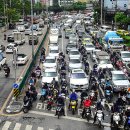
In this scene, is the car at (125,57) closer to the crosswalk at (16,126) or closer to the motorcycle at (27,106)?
the motorcycle at (27,106)

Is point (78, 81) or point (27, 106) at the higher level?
point (78, 81)

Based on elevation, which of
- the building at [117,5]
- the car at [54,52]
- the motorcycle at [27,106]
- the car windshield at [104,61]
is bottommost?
the motorcycle at [27,106]

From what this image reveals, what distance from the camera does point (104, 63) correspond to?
3850cm

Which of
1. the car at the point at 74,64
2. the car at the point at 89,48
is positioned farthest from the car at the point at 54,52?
the car at the point at 74,64

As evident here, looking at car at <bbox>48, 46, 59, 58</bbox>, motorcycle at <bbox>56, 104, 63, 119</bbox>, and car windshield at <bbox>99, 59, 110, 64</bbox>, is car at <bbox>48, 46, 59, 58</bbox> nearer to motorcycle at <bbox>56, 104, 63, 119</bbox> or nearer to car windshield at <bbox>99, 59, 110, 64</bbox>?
car windshield at <bbox>99, 59, 110, 64</bbox>

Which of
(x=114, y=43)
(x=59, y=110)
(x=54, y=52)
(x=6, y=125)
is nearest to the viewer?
(x=6, y=125)

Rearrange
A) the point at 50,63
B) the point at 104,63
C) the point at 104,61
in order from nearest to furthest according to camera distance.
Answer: the point at 50,63, the point at 104,63, the point at 104,61

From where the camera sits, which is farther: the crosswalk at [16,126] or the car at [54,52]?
the car at [54,52]

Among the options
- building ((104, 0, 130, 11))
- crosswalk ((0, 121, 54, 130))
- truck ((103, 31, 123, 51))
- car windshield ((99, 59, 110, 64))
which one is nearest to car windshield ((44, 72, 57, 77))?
car windshield ((99, 59, 110, 64))

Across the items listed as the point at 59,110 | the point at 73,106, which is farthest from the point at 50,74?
the point at 59,110

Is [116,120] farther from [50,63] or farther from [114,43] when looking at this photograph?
[114,43]

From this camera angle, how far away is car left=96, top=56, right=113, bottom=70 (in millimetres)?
37438

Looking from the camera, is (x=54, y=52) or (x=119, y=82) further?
(x=54, y=52)

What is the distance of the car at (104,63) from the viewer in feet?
123
